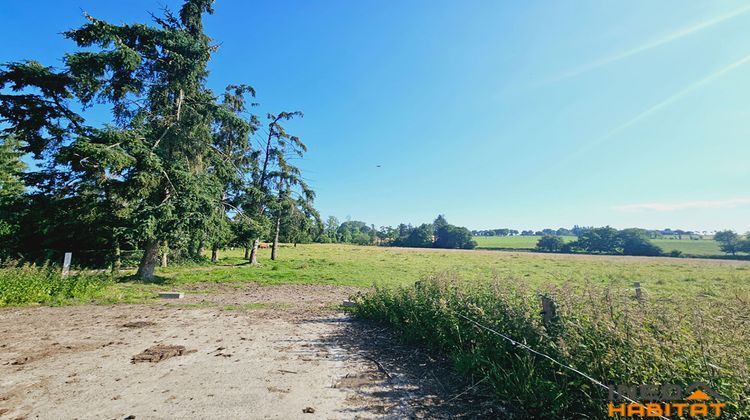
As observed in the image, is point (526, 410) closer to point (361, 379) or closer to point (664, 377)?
point (664, 377)

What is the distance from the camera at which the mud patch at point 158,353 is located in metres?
5.19

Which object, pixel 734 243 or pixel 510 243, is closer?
pixel 734 243

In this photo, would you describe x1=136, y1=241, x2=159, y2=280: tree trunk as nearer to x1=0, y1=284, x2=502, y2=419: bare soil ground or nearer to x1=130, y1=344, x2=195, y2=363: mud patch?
x1=0, y1=284, x2=502, y2=419: bare soil ground

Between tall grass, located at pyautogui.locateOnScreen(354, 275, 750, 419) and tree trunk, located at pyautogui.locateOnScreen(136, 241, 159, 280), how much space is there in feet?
48.7

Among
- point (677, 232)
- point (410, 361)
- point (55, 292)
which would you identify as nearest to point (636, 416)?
point (410, 361)

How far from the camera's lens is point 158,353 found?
546 cm

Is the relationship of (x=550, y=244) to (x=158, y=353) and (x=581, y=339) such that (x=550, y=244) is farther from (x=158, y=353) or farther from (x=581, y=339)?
(x=158, y=353)

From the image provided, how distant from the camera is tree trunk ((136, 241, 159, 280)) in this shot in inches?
543

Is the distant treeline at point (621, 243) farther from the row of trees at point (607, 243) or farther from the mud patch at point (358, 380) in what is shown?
the mud patch at point (358, 380)

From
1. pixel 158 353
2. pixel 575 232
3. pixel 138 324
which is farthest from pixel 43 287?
pixel 575 232

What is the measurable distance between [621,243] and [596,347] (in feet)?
288

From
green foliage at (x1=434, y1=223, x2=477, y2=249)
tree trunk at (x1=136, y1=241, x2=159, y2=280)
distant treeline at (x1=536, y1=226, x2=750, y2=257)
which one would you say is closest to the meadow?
tree trunk at (x1=136, y1=241, x2=159, y2=280)

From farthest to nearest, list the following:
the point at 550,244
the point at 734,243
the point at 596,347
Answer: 1. the point at 550,244
2. the point at 734,243
3. the point at 596,347

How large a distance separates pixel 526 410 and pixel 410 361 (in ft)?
7.22
